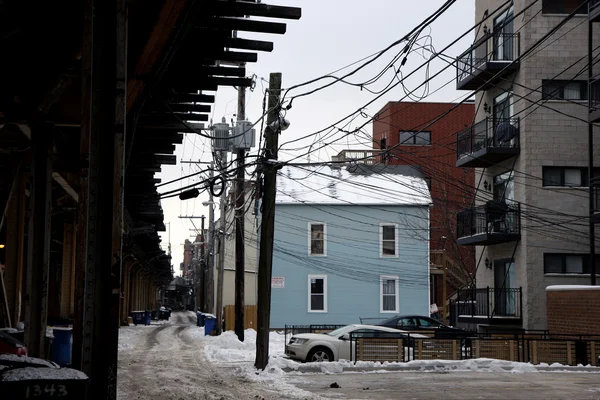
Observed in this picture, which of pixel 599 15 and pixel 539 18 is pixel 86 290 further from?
pixel 539 18

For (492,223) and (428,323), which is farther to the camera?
(492,223)

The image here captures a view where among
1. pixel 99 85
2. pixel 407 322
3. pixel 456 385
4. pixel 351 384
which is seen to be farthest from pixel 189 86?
pixel 407 322

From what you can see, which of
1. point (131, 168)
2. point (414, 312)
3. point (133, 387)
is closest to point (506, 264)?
point (414, 312)

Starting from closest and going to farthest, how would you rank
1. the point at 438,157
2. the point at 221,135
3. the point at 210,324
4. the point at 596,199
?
the point at 221,135
the point at 596,199
the point at 210,324
the point at 438,157

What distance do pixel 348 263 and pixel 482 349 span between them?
64.9 feet

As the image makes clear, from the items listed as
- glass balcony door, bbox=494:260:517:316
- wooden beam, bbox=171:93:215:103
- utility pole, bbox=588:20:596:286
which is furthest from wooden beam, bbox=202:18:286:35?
glass balcony door, bbox=494:260:517:316

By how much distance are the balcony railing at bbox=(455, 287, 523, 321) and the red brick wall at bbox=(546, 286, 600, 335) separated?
2.95 m

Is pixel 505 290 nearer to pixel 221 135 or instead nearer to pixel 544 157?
pixel 544 157

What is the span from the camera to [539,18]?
1216 inches

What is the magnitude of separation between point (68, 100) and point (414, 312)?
Answer: 30.5 m

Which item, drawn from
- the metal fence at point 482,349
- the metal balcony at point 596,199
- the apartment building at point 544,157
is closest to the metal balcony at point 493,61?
the apartment building at point 544,157

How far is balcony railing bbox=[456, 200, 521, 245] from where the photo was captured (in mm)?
31484

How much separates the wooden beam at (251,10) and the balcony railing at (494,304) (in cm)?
2184

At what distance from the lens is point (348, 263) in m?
44.4
